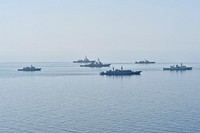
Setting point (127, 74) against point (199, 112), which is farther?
point (127, 74)

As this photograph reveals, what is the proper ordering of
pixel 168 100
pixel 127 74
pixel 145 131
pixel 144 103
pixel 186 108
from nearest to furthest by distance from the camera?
1. pixel 145 131
2. pixel 186 108
3. pixel 144 103
4. pixel 168 100
5. pixel 127 74

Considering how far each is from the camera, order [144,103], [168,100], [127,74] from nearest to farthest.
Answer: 1. [144,103]
2. [168,100]
3. [127,74]

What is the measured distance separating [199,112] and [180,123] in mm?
7856

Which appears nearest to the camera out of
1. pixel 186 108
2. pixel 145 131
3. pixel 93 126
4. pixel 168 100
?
pixel 145 131

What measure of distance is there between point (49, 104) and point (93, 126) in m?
18.7

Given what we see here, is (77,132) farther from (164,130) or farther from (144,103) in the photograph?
→ (144,103)

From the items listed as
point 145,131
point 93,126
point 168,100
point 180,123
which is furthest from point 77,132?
point 168,100

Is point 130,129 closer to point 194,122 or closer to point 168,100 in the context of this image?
point 194,122

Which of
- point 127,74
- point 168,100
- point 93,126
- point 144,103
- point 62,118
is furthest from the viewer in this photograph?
point 127,74

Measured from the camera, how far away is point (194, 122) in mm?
44594

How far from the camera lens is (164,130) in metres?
41.0

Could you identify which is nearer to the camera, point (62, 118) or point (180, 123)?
point (180, 123)

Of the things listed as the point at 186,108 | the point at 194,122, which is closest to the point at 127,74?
the point at 186,108

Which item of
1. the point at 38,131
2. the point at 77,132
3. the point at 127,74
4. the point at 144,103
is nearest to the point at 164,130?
the point at 77,132
